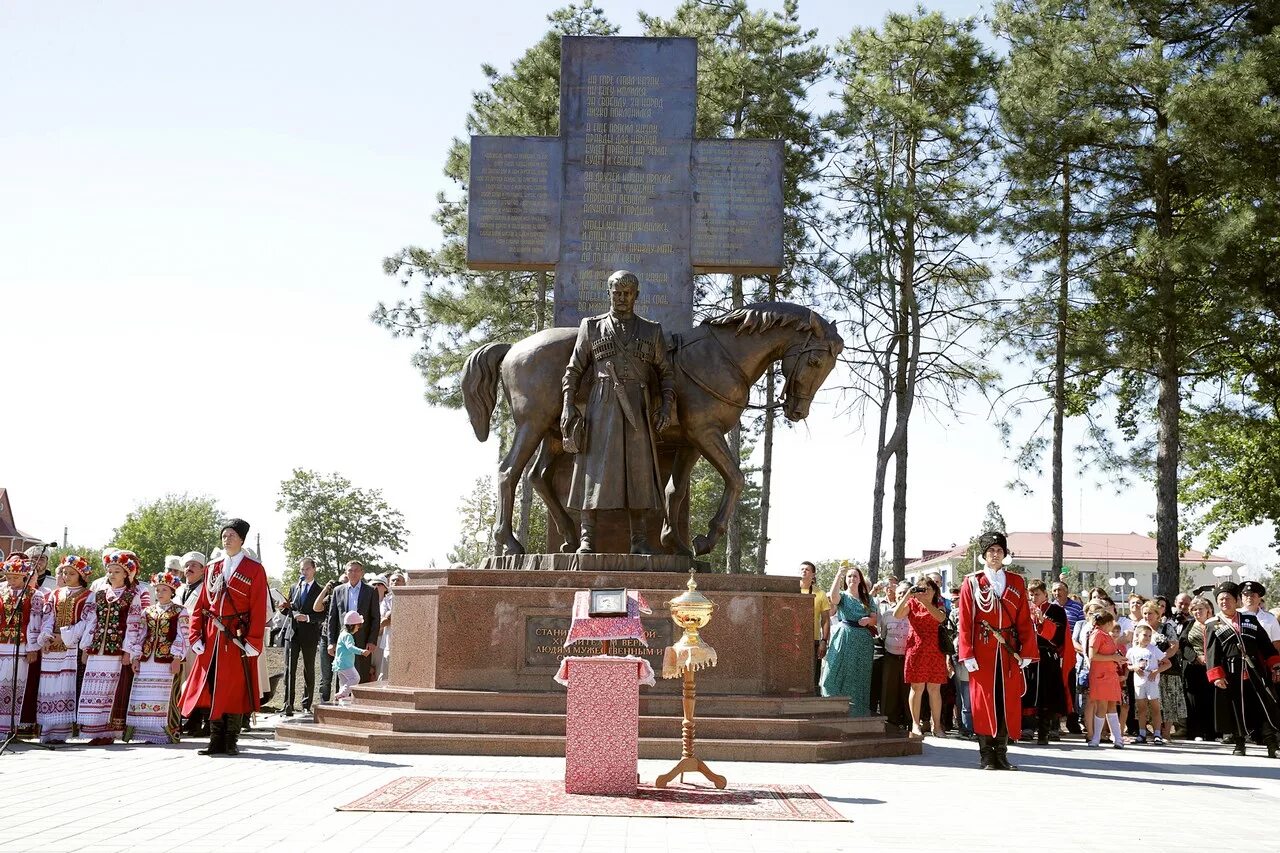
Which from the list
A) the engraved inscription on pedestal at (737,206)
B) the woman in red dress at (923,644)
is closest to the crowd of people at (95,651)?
the engraved inscription on pedestal at (737,206)

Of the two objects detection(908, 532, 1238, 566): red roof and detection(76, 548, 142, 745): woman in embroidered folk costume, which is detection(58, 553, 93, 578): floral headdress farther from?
detection(908, 532, 1238, 566): red roof

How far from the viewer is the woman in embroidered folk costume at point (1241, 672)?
511 inches

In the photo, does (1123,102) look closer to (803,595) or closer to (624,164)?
(624,164)

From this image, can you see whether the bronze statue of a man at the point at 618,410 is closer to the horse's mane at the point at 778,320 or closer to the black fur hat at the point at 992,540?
the horse's mane at the point at 778,320

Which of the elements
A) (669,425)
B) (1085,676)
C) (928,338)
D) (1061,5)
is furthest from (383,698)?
(1061,5)

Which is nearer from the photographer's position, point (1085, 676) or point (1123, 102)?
point (1085, 676)

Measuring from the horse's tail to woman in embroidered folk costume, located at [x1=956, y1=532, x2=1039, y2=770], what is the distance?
4.64m

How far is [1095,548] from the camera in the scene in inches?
3912

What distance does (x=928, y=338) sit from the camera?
25906 millimetres

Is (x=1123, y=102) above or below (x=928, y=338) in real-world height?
above

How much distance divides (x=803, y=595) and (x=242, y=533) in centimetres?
455

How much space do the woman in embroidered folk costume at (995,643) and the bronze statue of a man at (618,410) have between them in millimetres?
2796

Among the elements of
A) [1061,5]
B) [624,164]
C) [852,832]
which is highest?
[1061,5]

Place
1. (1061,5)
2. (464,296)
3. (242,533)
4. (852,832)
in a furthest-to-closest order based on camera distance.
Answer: (464,296), (1061,5), (242,533), (852,832)
